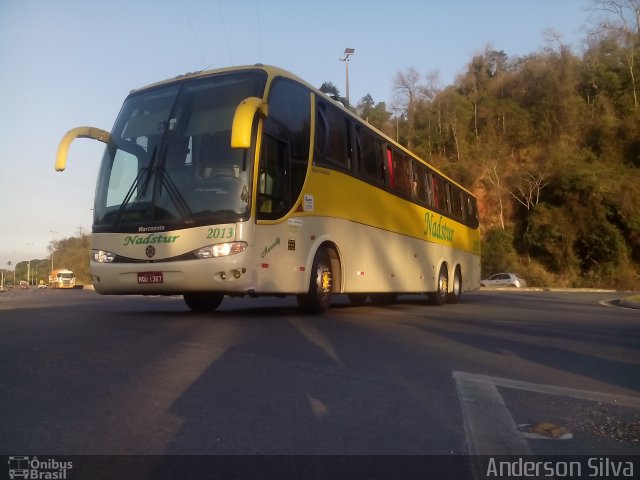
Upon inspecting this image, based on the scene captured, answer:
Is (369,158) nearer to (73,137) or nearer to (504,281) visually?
(73,137)

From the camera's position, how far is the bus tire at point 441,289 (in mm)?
17062

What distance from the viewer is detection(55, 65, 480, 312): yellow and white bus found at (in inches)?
340

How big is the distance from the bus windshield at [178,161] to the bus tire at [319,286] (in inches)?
81.1

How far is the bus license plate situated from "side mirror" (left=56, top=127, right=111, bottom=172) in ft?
7.58

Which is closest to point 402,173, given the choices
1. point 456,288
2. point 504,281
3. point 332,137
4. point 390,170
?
point 390,170

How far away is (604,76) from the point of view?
5494 centimetres

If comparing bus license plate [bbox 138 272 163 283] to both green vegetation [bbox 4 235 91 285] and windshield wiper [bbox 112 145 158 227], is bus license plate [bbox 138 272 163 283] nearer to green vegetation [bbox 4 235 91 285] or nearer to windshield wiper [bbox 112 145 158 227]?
windshield wiper [bbox 112 145 158 227]

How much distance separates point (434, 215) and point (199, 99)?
30.9ft

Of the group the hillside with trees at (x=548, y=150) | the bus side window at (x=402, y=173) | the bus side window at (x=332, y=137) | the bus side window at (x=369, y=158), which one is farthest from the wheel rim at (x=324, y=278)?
the hillside with trees at (x=548, y=150)

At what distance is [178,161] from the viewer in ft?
29.7

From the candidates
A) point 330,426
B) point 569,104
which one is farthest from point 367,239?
point 569,104

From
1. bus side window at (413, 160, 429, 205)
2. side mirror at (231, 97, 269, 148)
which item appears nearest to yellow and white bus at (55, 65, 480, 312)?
side mirror at (231, 97, 269, 148)

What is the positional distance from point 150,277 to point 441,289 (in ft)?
34.3

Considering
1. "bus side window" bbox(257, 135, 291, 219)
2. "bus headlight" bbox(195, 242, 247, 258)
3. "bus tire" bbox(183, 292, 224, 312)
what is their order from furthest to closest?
"bus tire" bbox(183, 292, 224, 312) → "bus side window" bbox(257, 135, 291, 219) → "bus headlight" bbox(195, 242, 247, 258)
